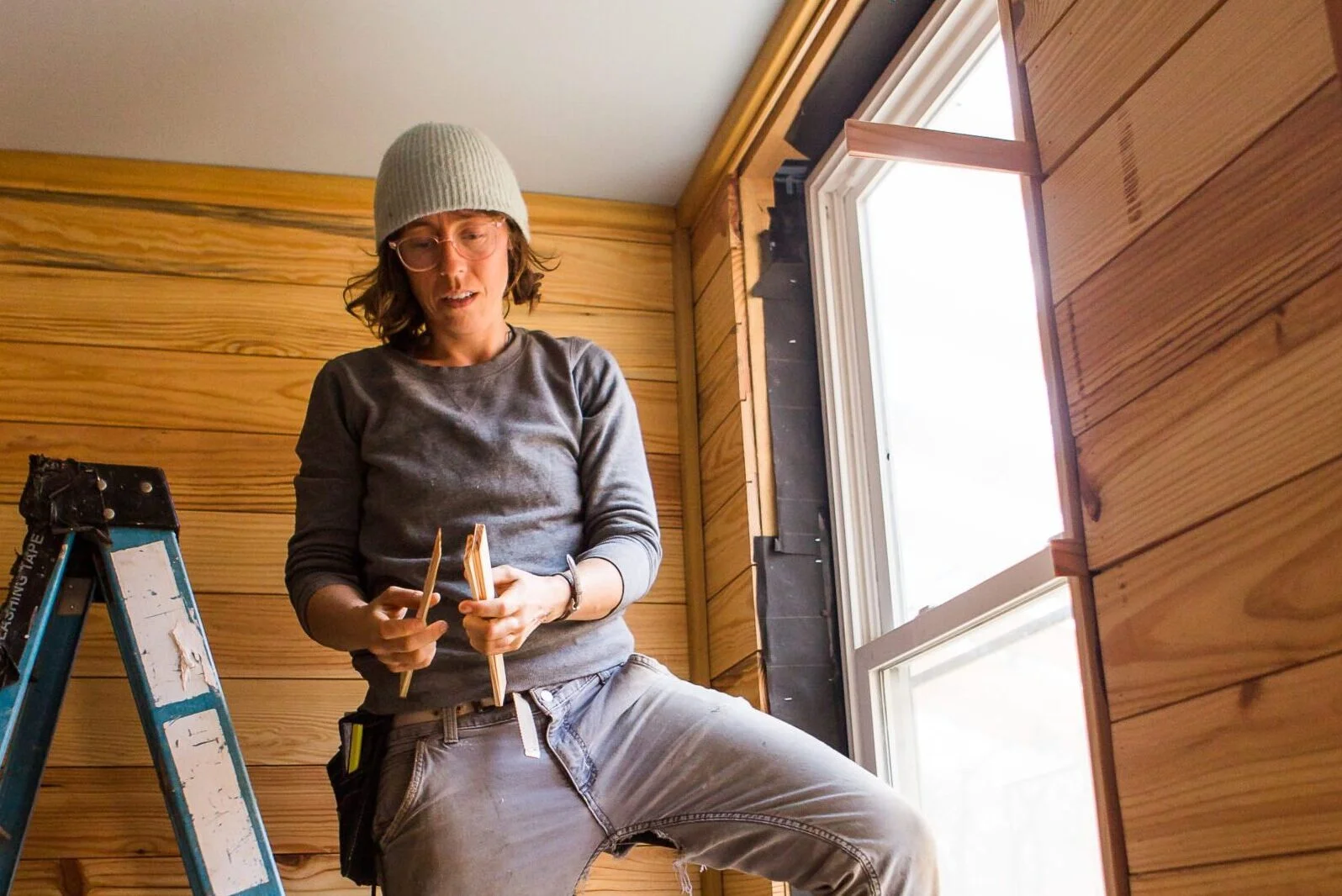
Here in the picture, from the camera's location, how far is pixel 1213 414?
100 centimetres

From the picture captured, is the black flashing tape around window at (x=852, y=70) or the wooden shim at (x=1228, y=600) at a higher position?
the black flashing tape around window at (x=852, y=70)

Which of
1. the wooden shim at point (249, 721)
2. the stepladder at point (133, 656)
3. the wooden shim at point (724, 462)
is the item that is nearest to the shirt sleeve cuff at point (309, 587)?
the stepladder at point (133, 656)

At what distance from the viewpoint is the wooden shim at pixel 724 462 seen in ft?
6.75

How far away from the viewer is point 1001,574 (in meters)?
1.54

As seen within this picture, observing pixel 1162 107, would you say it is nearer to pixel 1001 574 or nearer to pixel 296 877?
pixel 1001 574

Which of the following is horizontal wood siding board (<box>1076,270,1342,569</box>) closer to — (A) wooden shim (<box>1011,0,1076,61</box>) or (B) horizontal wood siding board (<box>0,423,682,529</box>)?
(A) wooden shim (<box>1011,0,1076,61</box>)

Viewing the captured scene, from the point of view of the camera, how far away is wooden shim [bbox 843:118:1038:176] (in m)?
1.24

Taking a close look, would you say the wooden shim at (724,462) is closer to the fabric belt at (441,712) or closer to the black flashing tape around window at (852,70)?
the black flashing tape around window at (852,70)

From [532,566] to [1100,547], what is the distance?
0.65 metres

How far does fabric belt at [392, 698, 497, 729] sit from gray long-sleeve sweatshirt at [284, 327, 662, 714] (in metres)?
0.01

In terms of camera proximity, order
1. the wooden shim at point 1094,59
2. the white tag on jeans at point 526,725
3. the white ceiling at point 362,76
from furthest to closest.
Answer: the white ceiling at point 362,76 < the white tag on jeans at point 526,725 < the wooden shim at point 1094,59

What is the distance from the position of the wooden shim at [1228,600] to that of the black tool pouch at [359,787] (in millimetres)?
780

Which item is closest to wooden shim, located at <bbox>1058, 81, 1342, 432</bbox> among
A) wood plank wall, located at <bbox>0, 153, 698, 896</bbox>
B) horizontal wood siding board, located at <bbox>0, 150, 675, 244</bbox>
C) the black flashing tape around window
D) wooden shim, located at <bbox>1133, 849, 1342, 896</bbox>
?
wooden shim, located at <bbox>1133, 849, 1342, 896</bbox>

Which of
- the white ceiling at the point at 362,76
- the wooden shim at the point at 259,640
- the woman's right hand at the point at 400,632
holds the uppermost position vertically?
the white ceiling at the point at 362,76
